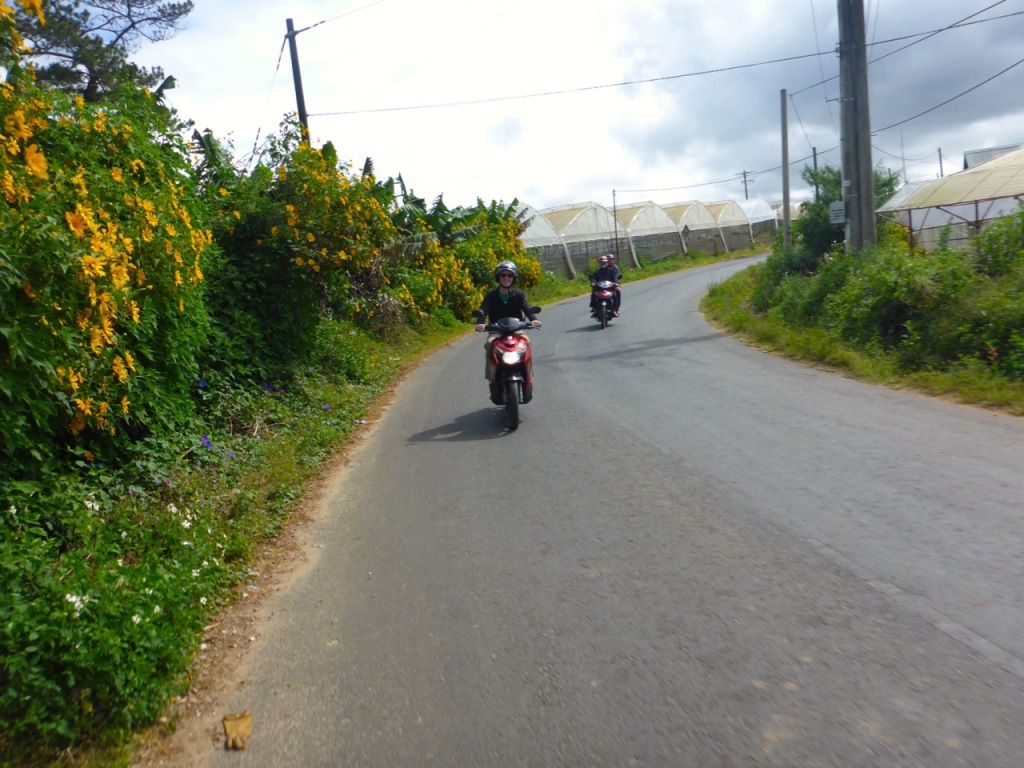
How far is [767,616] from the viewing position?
433cm

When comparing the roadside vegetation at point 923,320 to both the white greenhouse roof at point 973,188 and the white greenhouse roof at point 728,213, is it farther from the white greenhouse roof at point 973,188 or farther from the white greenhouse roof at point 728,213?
the white greenhouse roof at point 728,213

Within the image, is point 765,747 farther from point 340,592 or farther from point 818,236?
point 818,236

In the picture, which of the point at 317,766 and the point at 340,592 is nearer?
the point at 317,766

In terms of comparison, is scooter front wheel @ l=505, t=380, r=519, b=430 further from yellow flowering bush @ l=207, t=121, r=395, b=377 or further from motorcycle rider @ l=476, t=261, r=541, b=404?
yellow flowering bush @ l=207, t=121, r=395, b=377

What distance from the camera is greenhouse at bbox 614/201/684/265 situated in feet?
173

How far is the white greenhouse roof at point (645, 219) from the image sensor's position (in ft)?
174

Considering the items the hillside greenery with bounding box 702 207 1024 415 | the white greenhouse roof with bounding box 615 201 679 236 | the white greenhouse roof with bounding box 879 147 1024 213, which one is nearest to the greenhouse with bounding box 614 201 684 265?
the white greenhouse roof with bounding box 615 201 679 236

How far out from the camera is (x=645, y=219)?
54.5 metres

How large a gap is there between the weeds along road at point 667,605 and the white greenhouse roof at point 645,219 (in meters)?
45.4

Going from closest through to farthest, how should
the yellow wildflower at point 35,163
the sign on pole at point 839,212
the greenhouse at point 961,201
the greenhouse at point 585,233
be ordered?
the yellow wildflower at point 35,163
the sign on pole at point 839,212
the greenhouse at point 961,201
the greenhouse at point 585,233

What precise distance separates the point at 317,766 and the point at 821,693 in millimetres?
2052

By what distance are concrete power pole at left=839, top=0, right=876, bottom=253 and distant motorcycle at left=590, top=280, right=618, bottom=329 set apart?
6.75 metres

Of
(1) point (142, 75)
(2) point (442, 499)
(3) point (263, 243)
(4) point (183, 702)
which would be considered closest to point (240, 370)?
(3) point (263, 243)

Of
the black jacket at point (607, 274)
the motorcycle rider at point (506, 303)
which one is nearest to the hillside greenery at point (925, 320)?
the motorcycle rider at point (506, 303)
